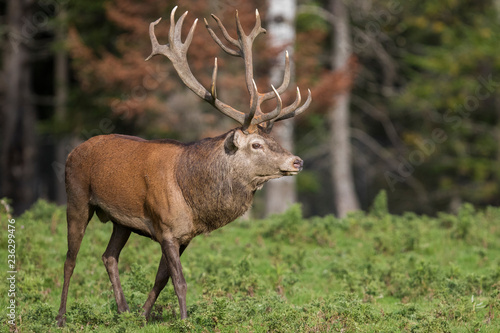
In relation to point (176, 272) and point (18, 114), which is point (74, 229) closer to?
point (176, 272)

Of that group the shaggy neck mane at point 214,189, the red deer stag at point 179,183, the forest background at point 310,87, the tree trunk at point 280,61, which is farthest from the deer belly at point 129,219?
the tree trunk at point 280,61

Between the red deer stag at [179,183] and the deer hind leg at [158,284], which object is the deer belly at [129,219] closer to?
the red deer stag at [179,183]

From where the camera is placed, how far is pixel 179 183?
24.4 feet

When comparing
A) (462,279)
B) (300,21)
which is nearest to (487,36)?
(300,21)

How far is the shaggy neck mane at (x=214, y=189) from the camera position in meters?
7.39

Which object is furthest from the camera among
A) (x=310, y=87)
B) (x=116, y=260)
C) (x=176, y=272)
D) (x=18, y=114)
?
(x=18, y=114)

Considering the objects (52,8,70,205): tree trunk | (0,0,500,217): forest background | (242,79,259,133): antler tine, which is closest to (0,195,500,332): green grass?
(242,79,259,133): antler tine

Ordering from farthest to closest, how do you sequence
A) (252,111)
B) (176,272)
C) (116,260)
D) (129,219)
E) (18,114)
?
(18,114)
(116,260)
(129,219)
(252,111)
(176,272)

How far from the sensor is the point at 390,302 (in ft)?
28.9

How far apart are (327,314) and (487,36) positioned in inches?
697

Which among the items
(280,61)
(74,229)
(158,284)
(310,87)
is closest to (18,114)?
(280,61)

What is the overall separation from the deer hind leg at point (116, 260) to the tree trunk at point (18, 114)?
44.0 feet

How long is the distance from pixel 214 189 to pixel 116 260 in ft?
4.49

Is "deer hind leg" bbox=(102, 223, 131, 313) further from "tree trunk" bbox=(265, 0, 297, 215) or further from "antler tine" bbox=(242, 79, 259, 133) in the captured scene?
"tree trunk" bbox=(265, 0, 297, 215)
